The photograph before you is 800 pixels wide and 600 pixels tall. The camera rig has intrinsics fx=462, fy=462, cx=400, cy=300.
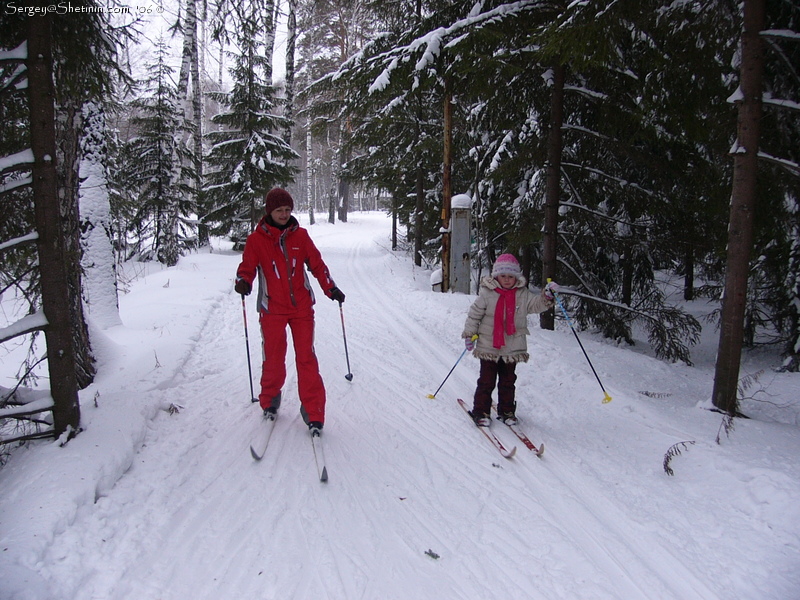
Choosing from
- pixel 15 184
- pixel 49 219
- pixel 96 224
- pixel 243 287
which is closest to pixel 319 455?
pixel 243 287

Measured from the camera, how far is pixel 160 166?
17.3 metres

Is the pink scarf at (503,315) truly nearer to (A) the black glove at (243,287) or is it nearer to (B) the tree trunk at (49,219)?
(A) the black glove at (243,287)

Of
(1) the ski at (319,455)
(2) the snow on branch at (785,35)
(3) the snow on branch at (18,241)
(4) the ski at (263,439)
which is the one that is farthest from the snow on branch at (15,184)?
(2) the snow on branch at (785,35)

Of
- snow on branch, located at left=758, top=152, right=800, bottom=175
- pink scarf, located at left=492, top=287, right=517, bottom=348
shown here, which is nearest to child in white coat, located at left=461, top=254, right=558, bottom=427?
pink scarf, located at left=492, top=287, right=517, bottom=348

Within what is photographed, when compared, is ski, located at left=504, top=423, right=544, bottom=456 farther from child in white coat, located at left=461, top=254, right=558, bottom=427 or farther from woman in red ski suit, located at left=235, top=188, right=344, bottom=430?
woman in red ski suit, located at left=235, top=188, right=344, bottom=430

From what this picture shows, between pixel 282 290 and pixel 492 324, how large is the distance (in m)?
2.13

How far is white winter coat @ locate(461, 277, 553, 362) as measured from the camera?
4.71m

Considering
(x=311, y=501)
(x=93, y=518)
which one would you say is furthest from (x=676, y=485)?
(x=93, y=518)

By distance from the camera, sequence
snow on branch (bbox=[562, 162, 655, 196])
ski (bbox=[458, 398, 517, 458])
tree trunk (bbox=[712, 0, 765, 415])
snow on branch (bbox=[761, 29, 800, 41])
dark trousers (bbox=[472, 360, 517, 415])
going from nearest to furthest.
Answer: ski (bbox=[458, 398, 517, 458]), snow on branch (bbox=[761, 29, 800, 41]), tree trunk (bbox=[712, 0, 765, 415]), dark trousers (bbox=[472, 360, 517, 415]), snow on branch (bbox=[562, 162, 655, 196])

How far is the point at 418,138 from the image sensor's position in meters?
14.6

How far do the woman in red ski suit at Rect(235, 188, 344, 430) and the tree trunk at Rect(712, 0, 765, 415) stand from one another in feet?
14.1

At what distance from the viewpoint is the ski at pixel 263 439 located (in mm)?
3888

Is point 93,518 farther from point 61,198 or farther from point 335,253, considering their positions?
point 335,253

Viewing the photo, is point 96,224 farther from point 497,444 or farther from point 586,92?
point 586,92
